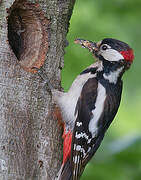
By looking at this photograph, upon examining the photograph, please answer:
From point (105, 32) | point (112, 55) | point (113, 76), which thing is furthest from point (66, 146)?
point (105, 32)

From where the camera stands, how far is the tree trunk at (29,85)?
3.95m

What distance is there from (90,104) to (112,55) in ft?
1.59

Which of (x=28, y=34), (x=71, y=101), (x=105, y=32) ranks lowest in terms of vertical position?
(x=71, y=101)

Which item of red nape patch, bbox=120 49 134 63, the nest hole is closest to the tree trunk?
the nest hole

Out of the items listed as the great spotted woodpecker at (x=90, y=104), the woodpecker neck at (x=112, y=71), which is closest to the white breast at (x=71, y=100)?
the great spotted woodpecker at (x=90, y=104)

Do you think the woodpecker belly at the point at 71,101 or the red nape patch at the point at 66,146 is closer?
the red nape patch at the point at 66,146

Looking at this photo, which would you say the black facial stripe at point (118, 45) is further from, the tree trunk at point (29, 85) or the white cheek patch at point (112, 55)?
the tree trunk at point (29, 85)

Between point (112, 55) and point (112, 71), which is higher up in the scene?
point (112, 55)

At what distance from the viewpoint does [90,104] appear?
448cm

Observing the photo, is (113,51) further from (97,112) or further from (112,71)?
(97,112)

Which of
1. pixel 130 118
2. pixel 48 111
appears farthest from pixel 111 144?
pixel 130 118

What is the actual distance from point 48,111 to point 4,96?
1.45 ft

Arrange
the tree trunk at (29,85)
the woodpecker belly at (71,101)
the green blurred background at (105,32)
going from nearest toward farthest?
the tree trunk at (29,85), the woodpecker belly at (71,101), the green blurred background at (105,32)

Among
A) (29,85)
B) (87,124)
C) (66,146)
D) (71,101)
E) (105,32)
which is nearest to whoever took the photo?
(29,85)
